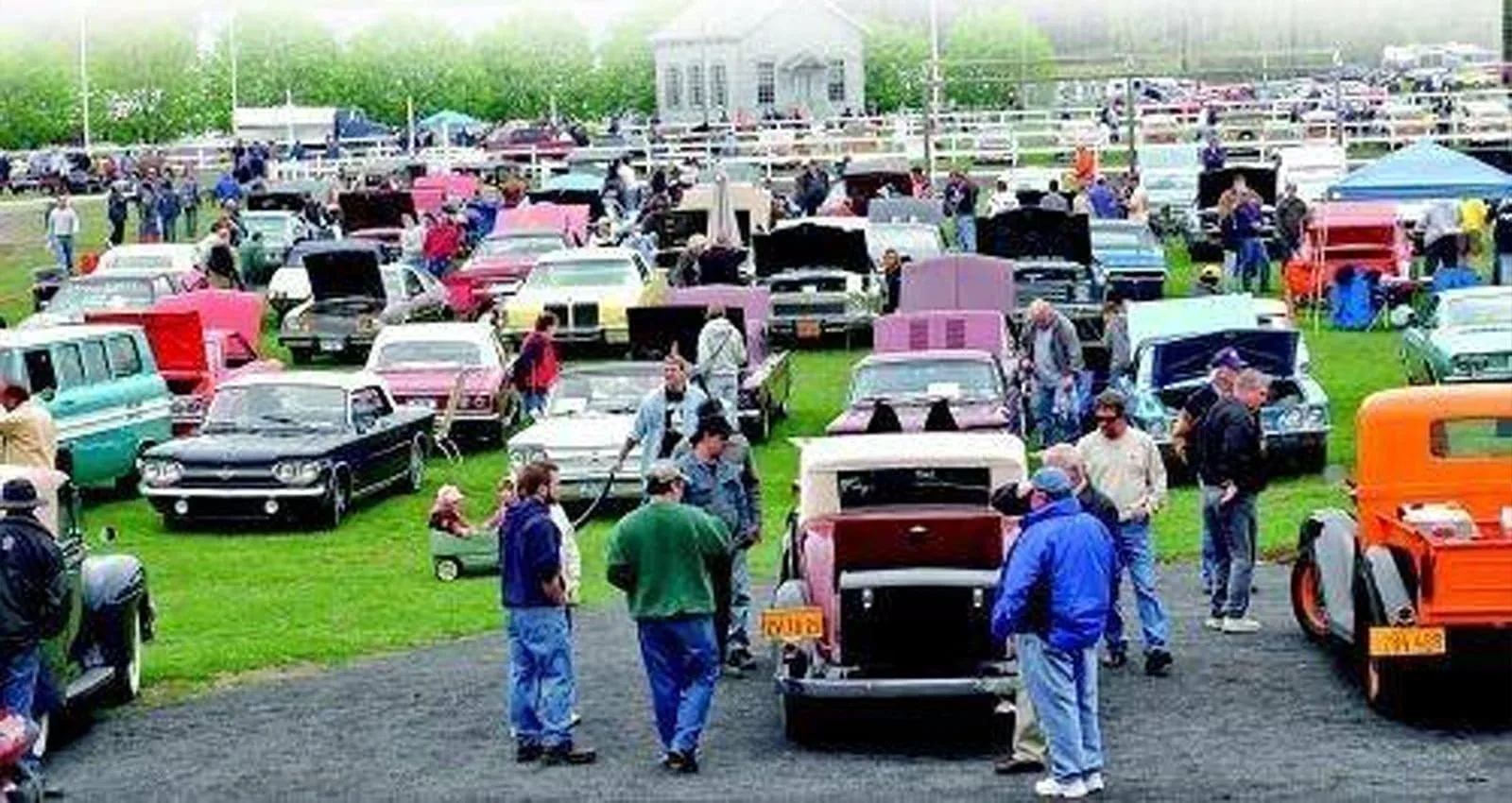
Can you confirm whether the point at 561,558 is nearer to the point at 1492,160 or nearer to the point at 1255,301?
the point at 1255,301

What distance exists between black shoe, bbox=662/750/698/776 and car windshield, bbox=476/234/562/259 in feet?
96.6

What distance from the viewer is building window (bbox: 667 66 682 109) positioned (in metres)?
123

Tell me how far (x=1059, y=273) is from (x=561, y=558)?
23554 millimetres

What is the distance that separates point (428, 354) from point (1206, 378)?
368 inches

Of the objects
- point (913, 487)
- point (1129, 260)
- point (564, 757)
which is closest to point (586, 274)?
point (1129, 260)

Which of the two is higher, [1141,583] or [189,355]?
[189,355]

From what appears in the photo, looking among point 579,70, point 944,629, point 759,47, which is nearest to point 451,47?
point 579,70

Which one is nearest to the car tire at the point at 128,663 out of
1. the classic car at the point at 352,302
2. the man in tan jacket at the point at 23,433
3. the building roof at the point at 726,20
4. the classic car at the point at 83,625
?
the classic car at the point at 83,625

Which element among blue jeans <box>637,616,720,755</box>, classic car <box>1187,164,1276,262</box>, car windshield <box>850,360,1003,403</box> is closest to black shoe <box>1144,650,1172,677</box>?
blue jeans <box>637,616,720,755</box>

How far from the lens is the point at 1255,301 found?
108 feet

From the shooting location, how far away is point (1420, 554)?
642 inches

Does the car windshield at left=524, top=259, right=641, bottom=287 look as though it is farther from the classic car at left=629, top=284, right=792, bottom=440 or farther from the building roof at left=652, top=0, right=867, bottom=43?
the building roof at left=652, top=0, right=867, bottom=43

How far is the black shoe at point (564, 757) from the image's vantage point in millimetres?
Answer: 16016

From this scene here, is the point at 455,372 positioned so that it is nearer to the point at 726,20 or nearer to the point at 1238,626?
the point at 1238,626
